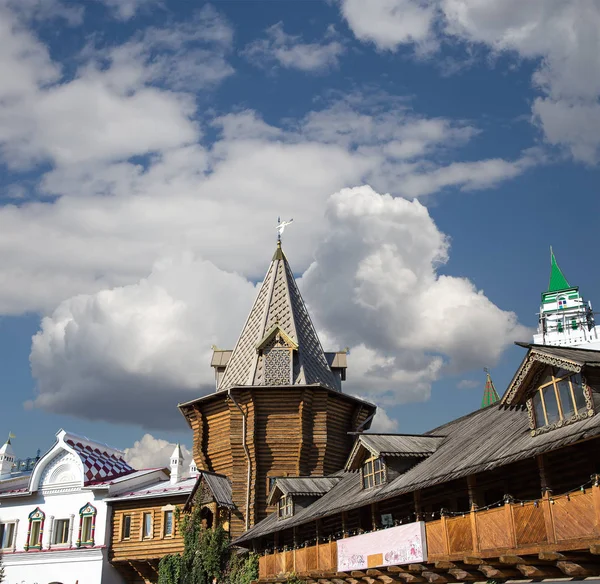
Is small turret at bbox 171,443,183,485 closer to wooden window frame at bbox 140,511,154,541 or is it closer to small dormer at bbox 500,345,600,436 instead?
wooden window frame at bbox 140,511,154,541

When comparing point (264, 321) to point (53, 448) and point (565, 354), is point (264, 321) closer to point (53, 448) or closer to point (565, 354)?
point (53, 448)

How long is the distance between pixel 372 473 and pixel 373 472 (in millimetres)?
81

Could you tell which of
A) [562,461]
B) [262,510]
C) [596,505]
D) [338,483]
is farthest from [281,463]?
[596,505]

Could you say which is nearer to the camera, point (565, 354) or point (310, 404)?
point (565, 354)

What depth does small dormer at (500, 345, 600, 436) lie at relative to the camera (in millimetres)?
13922

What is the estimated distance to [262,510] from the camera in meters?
30.2

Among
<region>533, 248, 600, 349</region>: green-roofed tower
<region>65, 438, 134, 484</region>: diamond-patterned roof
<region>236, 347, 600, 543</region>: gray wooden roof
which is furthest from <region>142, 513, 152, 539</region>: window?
<region>533, 248, 600, 349</region>: green-roofed tower

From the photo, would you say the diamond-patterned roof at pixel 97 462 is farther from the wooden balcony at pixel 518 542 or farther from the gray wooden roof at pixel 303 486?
the wooden balcony at pixel 518 542

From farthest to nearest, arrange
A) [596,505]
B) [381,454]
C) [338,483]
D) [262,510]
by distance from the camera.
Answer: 1. [262,510]
2. [338,483]
3. [381,454]
4. [596,505]

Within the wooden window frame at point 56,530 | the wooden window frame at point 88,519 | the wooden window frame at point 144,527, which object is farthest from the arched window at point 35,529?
the wooden window frame at point 144,527

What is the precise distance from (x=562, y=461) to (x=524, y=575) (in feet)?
8.58

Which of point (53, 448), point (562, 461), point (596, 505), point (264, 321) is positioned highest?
point (264, 321)

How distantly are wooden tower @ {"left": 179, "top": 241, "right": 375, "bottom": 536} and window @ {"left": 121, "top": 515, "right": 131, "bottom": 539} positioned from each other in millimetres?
5774

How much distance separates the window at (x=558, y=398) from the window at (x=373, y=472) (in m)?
6.02
